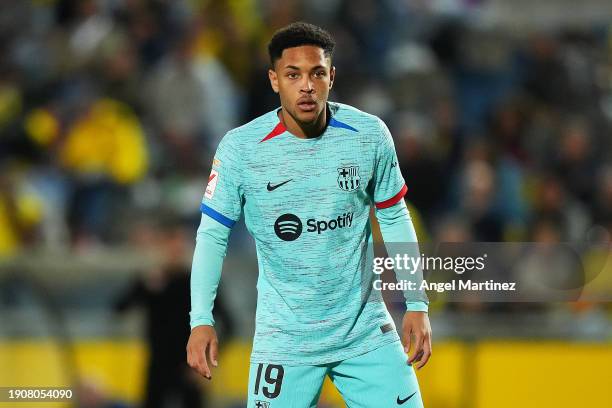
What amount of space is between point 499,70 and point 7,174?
430 cm

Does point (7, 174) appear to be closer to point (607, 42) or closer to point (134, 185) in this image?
point (134, 185)

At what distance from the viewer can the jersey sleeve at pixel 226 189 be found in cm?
403

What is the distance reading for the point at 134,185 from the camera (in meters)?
8.27

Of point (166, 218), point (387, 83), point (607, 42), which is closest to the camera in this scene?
point (166, 218)

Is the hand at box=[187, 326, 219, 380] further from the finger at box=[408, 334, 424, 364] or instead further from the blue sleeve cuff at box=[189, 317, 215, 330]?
the finger at box=[408, 334, 424, 364]

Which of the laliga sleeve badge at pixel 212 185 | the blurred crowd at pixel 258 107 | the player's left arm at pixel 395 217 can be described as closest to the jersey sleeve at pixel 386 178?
the player's left arm at pixel 395 217

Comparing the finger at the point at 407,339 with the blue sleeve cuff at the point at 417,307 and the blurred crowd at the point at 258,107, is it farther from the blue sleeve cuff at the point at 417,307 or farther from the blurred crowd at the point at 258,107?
the blurred crowd at the point at 258,107

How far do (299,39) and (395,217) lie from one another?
2.41 feet

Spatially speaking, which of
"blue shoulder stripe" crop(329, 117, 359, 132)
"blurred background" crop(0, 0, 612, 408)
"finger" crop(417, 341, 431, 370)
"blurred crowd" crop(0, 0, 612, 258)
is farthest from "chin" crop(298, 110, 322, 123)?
"blurred crowd" crop(0, 0, 612, 258)

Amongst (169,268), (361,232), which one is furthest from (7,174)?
(361,232)

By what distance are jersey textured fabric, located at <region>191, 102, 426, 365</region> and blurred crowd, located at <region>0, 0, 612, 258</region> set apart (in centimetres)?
359

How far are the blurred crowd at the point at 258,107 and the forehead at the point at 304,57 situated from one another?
3788mm

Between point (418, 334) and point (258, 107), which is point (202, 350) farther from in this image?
point (258, 107)

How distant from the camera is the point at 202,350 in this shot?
3.93m
